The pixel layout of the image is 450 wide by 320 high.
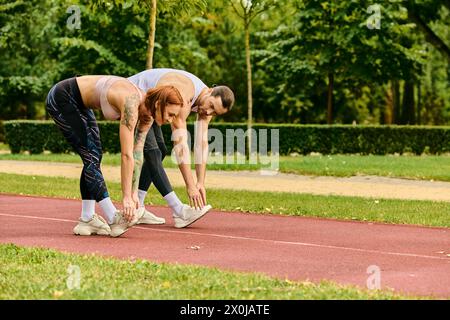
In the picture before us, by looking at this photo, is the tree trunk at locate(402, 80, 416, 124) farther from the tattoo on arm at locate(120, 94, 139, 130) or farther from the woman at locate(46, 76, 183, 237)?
the tattoo on arm at locate(120, 94, 139, 130)

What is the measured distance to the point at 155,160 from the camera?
34.3ft

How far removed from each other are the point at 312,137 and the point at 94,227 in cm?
2030

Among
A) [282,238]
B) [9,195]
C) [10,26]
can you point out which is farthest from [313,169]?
[10,26]

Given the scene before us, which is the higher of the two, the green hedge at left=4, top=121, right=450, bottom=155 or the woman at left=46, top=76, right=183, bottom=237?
the woman at left=46, top=76, right=183, bottom=237

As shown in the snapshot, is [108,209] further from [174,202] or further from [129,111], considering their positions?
[129,111]

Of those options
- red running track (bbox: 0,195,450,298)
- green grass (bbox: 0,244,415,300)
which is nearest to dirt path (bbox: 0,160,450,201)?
red running track (bbox: 0,195,450,298)

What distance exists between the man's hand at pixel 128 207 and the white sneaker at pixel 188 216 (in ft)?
4.81

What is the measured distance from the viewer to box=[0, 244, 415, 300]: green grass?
6684 millimetres

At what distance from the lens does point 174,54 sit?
37906 millimetres

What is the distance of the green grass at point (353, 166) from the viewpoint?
21.4m

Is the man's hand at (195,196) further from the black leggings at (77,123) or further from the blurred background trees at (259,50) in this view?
the blurred background trees at (259,50)

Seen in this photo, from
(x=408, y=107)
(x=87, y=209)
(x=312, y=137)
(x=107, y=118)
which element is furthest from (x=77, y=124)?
(x=408, y=107)

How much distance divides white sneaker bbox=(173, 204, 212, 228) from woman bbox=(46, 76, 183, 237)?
0.88m

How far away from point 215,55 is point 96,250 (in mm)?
40209
